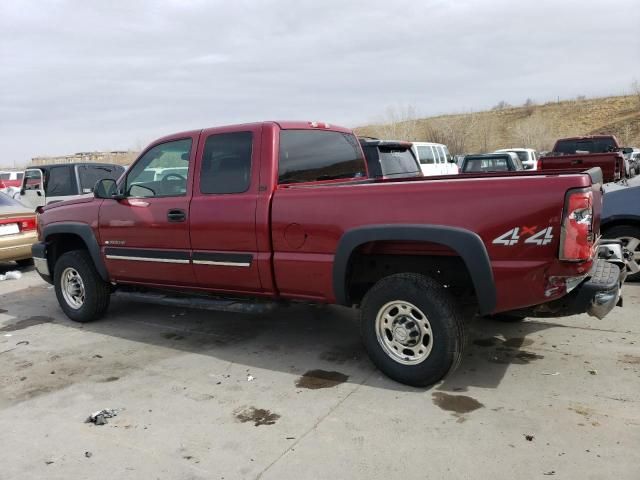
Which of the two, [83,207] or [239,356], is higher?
[83,207]

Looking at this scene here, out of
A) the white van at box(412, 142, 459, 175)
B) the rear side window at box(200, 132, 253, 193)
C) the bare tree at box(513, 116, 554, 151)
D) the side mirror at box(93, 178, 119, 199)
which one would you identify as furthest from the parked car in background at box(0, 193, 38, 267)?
the bare tree at box(513, 116, 554, 151)

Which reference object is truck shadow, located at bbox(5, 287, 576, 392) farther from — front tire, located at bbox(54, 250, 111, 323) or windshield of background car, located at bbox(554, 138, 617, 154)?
windshield of background car, located at bbox(554, 138, 617, 154)

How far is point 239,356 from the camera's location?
477 centimetres

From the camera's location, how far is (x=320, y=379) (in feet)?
13.8

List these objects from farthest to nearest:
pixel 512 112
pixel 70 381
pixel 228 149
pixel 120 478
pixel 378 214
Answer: pixel 512 112, pixel 228 149, pixel 70 381, pixel 378 214, pixel 120 478

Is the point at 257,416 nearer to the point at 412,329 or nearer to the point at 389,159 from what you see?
the point at 412,329

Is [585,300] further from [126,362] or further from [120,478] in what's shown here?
[126,362]

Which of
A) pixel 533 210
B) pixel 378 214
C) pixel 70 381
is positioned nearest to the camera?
pixel 533 210

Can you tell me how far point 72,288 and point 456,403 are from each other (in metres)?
4.45

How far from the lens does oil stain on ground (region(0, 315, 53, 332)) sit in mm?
5992

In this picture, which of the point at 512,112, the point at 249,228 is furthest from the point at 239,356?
the point at 512,112

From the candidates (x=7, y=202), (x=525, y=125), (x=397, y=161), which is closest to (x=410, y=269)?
(x=397, y=161)

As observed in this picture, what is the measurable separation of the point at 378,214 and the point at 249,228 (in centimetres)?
115

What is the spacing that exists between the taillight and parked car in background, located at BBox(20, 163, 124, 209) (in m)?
9.38
